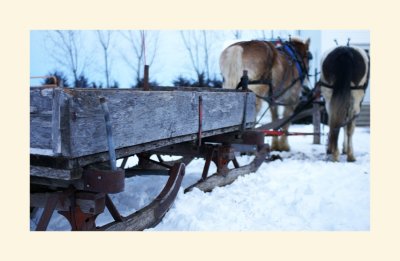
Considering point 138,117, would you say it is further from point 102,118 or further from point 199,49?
point 199,49

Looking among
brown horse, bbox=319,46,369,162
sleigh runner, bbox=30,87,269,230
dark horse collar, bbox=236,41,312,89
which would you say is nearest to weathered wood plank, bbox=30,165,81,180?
sleigh runner, bbox=30,87,269,230

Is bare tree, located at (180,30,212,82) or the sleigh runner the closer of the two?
the sleigh runner

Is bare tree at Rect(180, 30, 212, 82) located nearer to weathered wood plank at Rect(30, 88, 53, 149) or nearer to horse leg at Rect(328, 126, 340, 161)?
weathered wood plank at Rect(30, 88, 53, 149)

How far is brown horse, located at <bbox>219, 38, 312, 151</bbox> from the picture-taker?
4.95 m

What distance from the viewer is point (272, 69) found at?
541 centimetres

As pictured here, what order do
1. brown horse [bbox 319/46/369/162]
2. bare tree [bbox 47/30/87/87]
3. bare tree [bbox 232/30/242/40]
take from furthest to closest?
brown horse [bbox 319/46/369/162] < bare tree [bbox 232/30/242/40] < bare tree [bbox 47/30/87/87]

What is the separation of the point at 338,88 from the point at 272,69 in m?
0.98

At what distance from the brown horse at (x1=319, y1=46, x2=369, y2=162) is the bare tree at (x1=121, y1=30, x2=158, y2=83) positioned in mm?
2532

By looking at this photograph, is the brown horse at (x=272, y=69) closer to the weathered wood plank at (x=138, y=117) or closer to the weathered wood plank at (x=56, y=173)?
the weathered wood plank at (x=138, y=117)

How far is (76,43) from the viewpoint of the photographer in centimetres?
293

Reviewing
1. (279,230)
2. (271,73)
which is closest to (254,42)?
(271,73)

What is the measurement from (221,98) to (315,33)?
5.13 ft

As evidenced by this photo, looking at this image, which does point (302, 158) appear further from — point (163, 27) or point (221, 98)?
point (163, 27)

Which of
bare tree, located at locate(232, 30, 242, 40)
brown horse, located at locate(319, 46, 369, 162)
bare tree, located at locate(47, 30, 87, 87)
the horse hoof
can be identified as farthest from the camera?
the horse hoof
